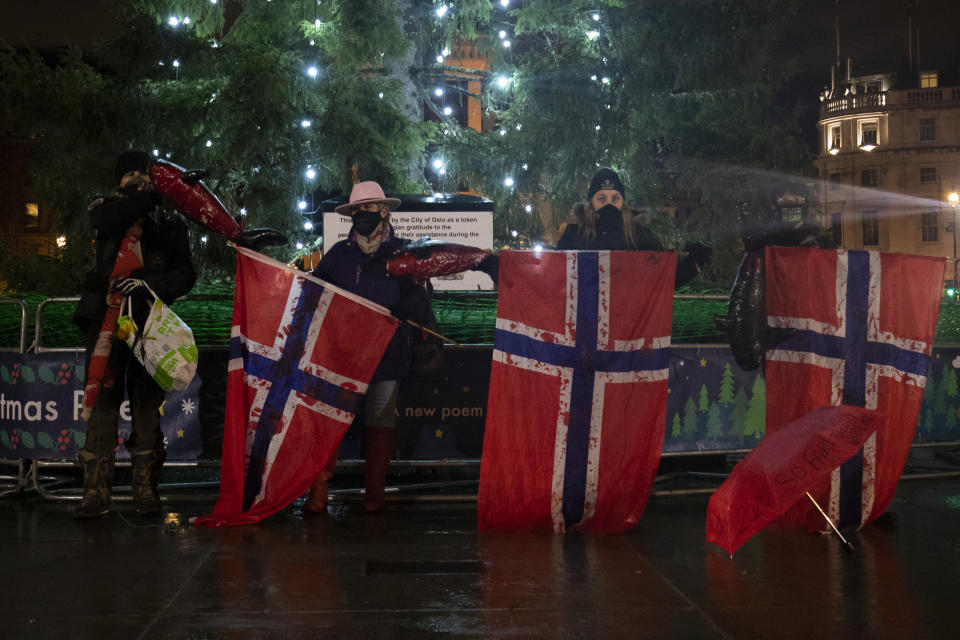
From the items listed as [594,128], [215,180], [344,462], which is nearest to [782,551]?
[344,462]

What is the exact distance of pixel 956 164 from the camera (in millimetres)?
87500

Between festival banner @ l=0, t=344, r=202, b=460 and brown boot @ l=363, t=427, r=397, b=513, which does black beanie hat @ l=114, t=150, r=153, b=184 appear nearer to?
festival banner @ l=0, t=344, r=202, b=460

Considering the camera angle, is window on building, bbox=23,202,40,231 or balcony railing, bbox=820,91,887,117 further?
balcony railing, bbox=820,91,887,117

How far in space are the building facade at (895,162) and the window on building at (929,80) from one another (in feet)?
0.31

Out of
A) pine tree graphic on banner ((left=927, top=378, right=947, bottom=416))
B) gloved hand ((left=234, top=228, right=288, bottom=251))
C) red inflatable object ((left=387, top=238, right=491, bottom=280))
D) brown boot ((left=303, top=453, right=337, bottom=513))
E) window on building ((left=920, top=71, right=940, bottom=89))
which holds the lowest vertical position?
brown boot ((left=303, top=453, right=337, bottom=513))

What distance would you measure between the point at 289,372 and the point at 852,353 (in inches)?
139

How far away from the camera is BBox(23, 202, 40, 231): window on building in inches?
2403

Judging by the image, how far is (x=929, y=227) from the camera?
87.5 m

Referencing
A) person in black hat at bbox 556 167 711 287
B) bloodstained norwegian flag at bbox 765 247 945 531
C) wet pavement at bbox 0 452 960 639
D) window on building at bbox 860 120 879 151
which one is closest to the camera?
wet pavement at bbox 0 452 960 639

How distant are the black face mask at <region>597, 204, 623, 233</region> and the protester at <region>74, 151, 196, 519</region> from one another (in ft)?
8.90

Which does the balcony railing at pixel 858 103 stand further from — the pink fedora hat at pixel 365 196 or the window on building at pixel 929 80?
the pink fedora hat at pixel 365 196

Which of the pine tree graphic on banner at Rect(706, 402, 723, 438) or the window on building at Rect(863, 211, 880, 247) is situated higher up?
the window on building at Rect(863, 211, 880, 247)

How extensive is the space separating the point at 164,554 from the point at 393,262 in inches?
83.3

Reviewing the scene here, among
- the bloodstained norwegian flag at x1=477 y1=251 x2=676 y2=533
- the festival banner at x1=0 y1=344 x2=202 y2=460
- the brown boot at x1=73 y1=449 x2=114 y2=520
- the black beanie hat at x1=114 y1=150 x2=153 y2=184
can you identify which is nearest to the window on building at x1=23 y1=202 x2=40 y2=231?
the festival banner at x1=0 y1=344 x2=202 y2=460
